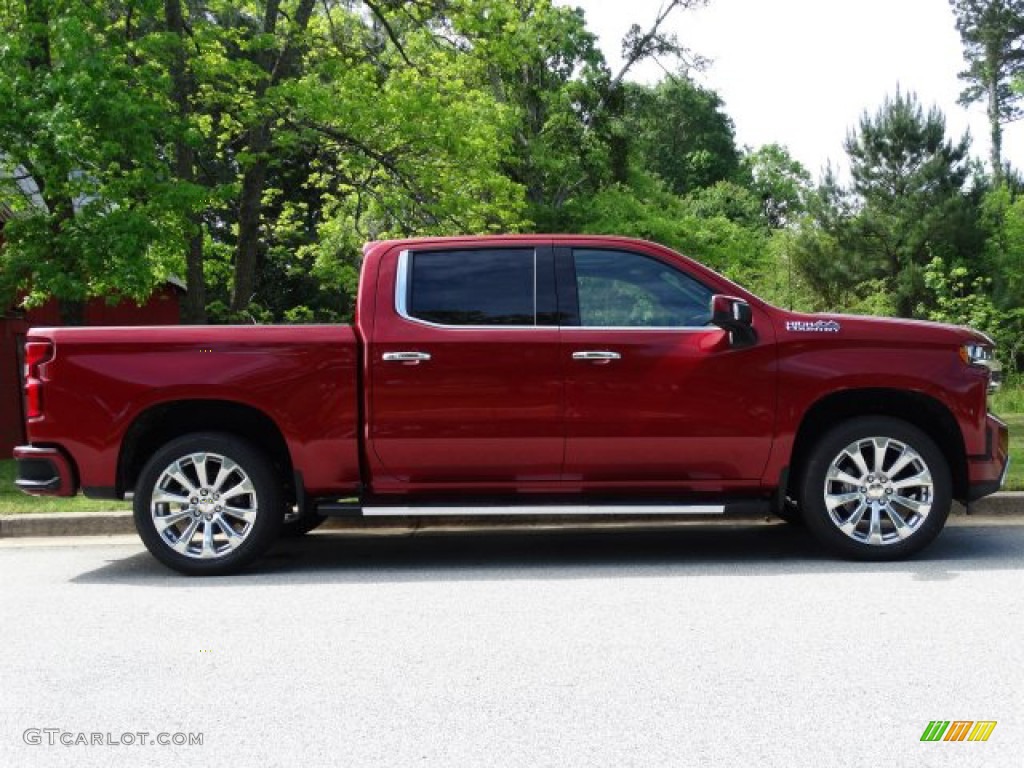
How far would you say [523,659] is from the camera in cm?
484

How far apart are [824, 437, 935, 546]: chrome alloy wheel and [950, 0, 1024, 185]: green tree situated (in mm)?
50525

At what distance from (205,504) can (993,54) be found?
55838 mm

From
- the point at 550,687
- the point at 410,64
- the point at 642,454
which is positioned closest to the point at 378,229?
the point at 410,64

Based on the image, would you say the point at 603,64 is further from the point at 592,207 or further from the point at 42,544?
the point at 42,544

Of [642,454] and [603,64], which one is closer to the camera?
[642,454]

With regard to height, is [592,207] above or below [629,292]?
above

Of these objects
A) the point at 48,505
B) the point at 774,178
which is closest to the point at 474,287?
the point at 48,505

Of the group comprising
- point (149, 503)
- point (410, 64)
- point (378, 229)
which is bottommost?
point (149, 503)

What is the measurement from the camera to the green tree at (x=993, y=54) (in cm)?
5322

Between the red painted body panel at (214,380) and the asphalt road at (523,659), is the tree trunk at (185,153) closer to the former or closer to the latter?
the red painted body panel at (214,380)

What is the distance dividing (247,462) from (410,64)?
1478cm

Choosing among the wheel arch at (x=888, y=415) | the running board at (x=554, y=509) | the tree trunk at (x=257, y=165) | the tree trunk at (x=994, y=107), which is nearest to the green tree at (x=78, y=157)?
the tree trunk at (x=257, y=165)

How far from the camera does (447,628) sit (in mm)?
5449

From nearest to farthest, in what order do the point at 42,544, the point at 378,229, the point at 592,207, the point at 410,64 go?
1. the point at 42,544
2. the point at 410,64
3. the point at 378,229
4. the point at 592,207
